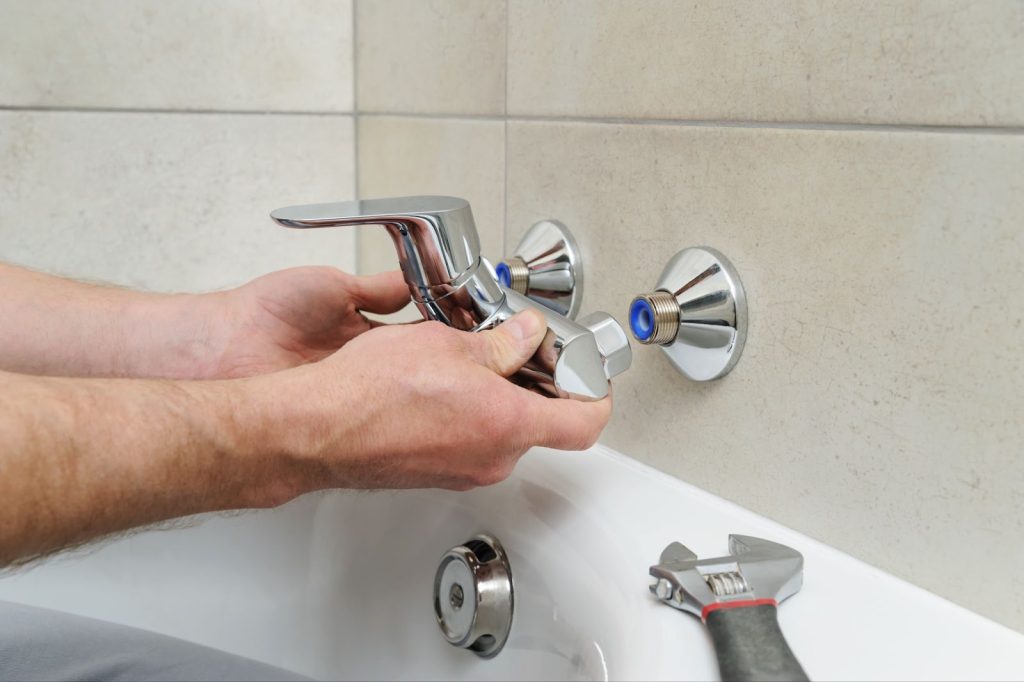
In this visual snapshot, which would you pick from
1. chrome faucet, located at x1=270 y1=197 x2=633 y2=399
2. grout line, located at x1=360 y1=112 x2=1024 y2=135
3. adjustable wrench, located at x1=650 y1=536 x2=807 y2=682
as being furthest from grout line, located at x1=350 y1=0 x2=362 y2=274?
adjustable wrench, located at x1=650 y1=536 x2=807 y2=682

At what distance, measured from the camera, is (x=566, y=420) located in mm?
429

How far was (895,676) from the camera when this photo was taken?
0.35 metres

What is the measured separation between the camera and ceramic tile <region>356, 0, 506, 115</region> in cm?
64

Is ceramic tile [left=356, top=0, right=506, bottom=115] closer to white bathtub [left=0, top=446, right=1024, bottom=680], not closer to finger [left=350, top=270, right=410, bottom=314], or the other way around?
finger [left=350, top=270, right=410, bottom=314]

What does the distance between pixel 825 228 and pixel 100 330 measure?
42 centimetres

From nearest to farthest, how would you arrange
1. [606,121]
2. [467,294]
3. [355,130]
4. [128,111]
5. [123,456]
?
1. [123,456]
2. [467,294]
3. [606,121]
4. [128,111]
5. [355,130]

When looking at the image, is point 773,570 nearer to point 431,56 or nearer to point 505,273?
point 505,273

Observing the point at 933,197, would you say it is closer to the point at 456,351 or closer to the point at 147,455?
the point at 456,351

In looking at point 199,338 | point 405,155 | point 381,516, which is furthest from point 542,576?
point 405,155

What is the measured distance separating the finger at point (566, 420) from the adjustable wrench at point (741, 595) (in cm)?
7

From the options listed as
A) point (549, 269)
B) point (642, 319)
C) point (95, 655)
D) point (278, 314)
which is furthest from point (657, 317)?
point (95, 655)

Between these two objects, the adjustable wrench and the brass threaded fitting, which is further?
the brass threaded fitting

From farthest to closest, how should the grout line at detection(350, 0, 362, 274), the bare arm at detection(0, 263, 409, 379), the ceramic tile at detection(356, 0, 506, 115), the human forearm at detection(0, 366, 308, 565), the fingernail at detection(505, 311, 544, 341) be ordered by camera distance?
the grout line at detection(350, 0, 362, 274)
the ceramic tile at detection(356, 0, 506, 115)
the bare arm at detection(0, 263, 409, 379)
the fingernail at detection(505, 311, 544, 341)
the human forearm at detection(0, 366, 308, 565)

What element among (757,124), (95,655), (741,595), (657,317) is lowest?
(95,655)
